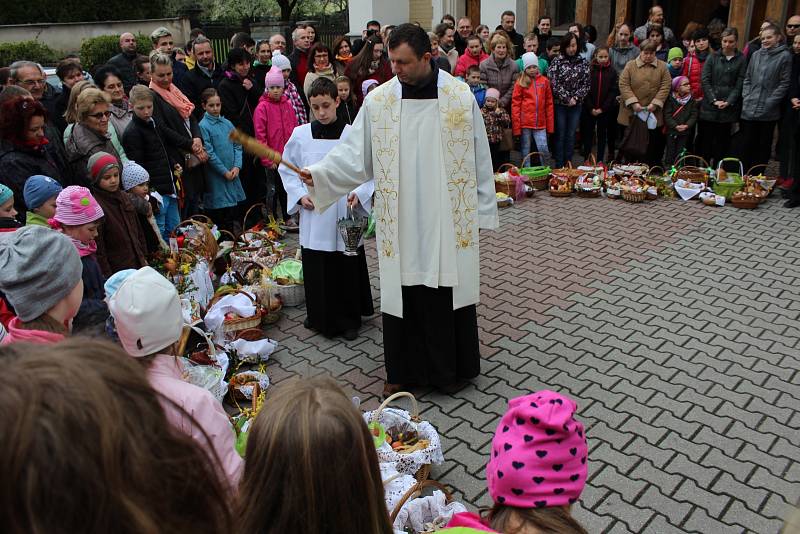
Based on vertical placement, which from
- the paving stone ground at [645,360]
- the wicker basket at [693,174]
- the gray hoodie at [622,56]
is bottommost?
the paving stone ground at [645,360]

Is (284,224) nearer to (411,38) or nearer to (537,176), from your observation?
(537,176)

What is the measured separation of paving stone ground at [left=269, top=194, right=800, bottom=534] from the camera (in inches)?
151

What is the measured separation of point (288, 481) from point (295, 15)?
1283 inches

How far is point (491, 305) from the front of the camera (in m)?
6.27

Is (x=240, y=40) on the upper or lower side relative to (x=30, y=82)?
upper

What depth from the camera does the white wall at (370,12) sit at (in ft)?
62.6

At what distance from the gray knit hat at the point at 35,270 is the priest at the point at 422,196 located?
6.49ft

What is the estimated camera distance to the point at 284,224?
8531 millimetres

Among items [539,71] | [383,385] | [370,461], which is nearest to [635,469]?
[383,385]

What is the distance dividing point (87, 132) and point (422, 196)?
9.71 ft

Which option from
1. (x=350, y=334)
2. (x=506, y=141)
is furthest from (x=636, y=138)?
(x=350, y=334)

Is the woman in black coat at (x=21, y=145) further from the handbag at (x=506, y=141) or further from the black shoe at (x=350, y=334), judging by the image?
the handbag at (x=506, y=141)

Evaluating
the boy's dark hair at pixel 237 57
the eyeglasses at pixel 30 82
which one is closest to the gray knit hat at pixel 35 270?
the eyeglasses at pixel 30 82

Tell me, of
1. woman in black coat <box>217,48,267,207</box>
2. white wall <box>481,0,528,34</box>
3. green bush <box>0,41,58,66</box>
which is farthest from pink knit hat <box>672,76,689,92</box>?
green bush <box>0,41,58,66</box>
